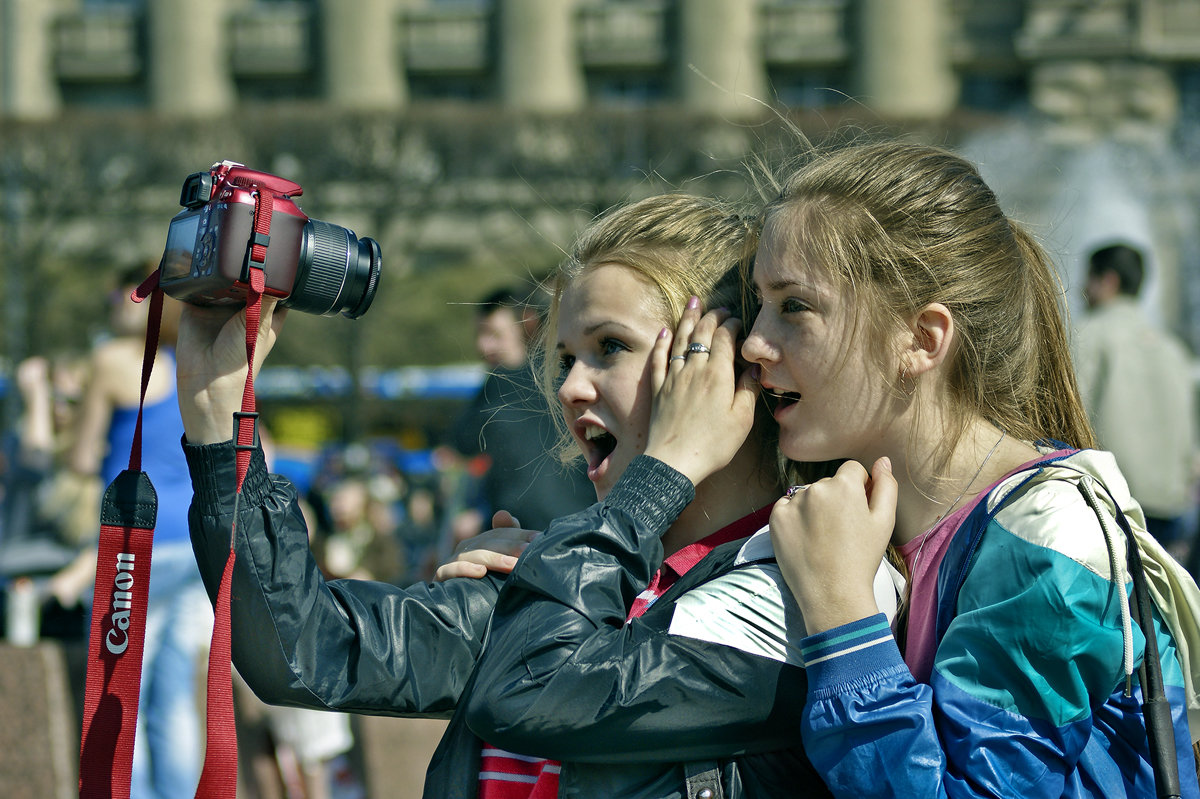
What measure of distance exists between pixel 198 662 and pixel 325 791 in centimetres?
113

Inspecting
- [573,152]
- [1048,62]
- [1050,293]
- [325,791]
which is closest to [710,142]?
[573,152]

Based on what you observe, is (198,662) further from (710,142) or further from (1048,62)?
(1048,62)

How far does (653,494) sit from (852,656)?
38 cm

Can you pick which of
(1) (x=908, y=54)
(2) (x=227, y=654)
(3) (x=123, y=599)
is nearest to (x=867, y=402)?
(2) (x=227, y=654)

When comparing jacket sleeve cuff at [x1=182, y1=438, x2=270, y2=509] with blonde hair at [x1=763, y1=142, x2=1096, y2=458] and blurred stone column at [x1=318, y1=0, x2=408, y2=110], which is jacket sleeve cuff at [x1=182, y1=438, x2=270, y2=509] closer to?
blonde hair at [x1=763, y1=142, x2=1096, y2=458]

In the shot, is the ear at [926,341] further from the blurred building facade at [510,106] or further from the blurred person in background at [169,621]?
the blurred building facade at [510,106]

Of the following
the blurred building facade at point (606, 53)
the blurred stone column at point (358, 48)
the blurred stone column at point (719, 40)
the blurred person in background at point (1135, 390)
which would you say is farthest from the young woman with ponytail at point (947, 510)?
the blurred stone column at point (358, 48)

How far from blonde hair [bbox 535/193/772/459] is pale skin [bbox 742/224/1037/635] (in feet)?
0.77

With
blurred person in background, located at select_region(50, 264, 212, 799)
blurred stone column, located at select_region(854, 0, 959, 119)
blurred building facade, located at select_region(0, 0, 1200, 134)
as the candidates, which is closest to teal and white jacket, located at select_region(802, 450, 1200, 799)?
blurred person in background, located at select_region(50, 264, 212, 799)

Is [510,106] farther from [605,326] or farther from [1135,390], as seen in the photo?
[605,326]

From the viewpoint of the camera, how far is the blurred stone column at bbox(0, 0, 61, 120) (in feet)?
114

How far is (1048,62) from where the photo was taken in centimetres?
3139

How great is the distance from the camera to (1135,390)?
5273 millimetres

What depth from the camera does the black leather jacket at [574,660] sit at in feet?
5.21
